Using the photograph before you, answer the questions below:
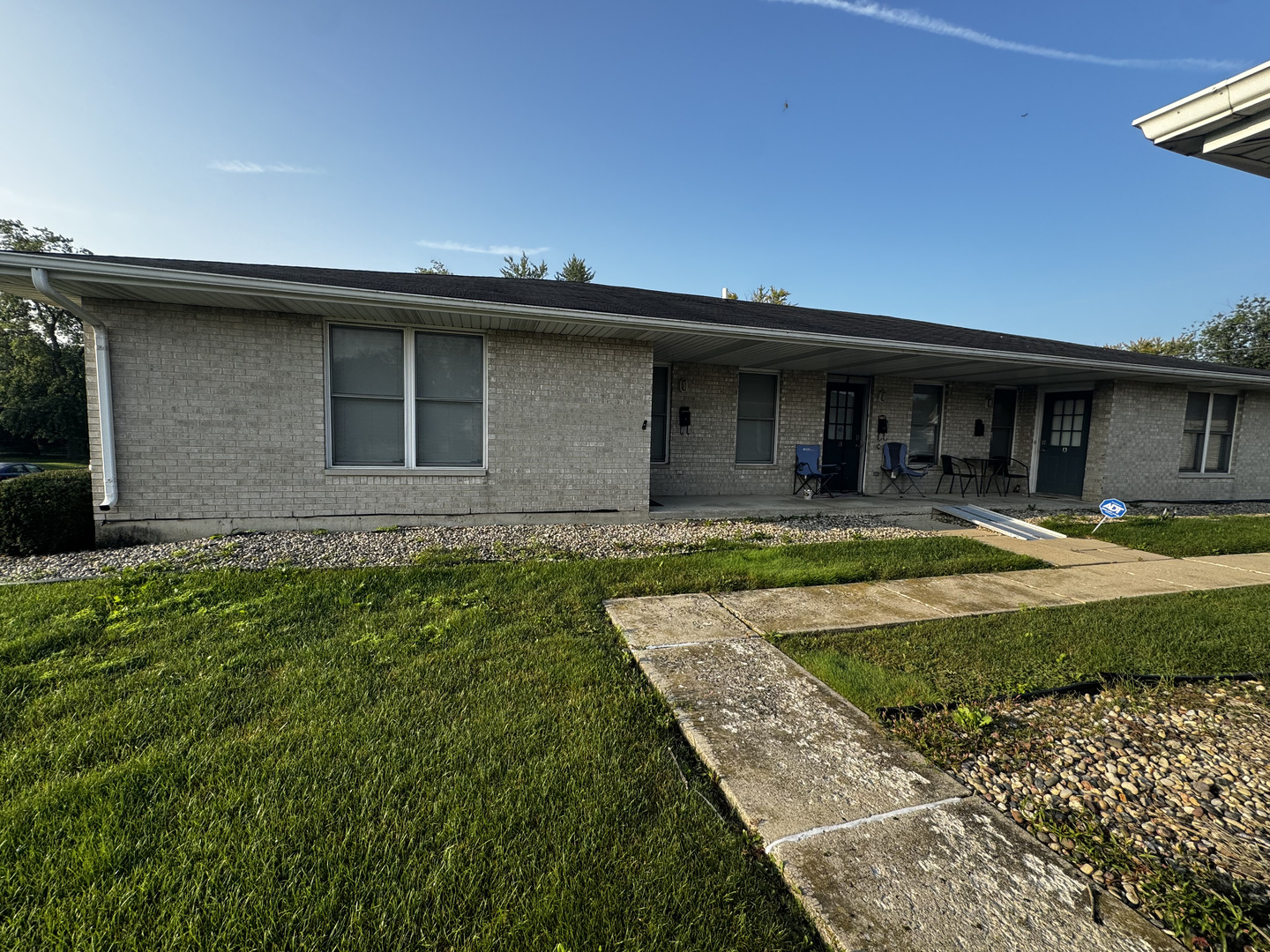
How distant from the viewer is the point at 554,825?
1.72 metres

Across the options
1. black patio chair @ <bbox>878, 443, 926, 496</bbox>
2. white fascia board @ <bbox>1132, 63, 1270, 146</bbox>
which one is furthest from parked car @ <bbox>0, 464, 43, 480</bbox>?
white fascia board @ <bbox>1132, 63, 1270, 146</bbox>

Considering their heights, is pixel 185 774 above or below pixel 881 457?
below

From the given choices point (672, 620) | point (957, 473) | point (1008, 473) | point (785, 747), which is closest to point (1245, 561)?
point (957, 473)

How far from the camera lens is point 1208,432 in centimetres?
1052

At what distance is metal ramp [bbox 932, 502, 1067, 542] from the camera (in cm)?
689

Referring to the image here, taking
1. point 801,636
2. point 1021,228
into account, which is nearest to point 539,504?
point 801,636

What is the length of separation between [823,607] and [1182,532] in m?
6.62

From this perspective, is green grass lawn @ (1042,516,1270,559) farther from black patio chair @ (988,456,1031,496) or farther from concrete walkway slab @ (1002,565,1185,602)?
black patio chair @ (988,456,1031,496)

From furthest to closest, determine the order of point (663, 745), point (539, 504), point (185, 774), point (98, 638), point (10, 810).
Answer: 1. point (539, 504)
2. point (98, 638)
3. point (663, 745)
4. point (185, 774)
5. point (10, 810)

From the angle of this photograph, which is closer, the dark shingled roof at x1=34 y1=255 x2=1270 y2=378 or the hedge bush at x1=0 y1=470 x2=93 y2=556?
the hedge bush at x1=0 y1=470 x2=93 y2=556

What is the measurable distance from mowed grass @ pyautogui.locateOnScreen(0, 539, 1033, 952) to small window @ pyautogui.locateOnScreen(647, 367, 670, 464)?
569cm

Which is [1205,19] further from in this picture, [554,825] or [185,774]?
[185,774]

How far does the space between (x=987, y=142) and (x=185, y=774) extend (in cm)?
2103

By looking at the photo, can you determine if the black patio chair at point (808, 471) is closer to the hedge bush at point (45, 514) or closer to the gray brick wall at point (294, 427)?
the gray brick wall at point (294, 427)
